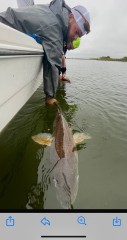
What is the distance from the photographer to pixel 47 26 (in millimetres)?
5051

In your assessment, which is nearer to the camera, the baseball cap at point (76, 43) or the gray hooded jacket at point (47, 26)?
the gray hooded jacket at point (47, 26)

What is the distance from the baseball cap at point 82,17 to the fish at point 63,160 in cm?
261

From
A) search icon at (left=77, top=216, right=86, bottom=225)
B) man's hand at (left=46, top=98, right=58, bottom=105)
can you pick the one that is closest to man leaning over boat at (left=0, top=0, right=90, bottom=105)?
man's hand at (left=46, top=98, right=58, bottom=105)

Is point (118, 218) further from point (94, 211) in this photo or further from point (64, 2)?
point (64, 2)

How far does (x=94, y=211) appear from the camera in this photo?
1402mm

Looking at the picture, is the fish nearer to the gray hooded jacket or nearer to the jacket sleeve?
the jacket sleeve

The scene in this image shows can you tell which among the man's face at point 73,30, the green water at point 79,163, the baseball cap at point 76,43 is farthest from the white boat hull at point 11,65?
the baseball cap at point 76,43

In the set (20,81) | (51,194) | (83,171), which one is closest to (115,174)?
(83,171)

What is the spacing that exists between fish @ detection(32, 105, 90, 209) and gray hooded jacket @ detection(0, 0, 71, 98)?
1217mm

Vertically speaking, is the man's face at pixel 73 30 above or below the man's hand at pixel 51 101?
above

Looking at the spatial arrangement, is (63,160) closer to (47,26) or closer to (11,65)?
(11,65)

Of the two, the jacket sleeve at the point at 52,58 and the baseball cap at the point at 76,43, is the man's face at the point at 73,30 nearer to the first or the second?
the jacket sleeve at the point at 52,58

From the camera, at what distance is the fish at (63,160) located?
246 cm

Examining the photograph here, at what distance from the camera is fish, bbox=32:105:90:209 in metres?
2.46
